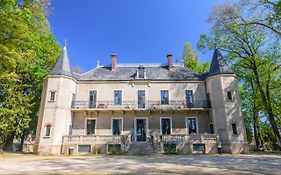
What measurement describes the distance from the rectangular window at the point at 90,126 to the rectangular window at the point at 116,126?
6.41ft

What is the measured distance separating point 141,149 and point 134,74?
8.98 meters

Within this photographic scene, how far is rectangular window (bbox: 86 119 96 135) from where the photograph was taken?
2197 centimetres

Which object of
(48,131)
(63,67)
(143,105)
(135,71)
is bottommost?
(48,131)

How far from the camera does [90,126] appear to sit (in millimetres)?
22156

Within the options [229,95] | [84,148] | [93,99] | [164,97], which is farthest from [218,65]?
[84,148]

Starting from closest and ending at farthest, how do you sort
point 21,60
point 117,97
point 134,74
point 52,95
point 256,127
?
point 21,60 < point 52,95 < point 117,97 < point 134,74 < point 256,127

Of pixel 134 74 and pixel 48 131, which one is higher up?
pixel 134 74

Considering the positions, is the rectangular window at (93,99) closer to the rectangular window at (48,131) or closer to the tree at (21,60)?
the rectangular window at (48,131)

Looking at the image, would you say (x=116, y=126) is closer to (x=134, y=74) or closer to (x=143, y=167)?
(x=134, y=74)

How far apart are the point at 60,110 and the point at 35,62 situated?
687 cm

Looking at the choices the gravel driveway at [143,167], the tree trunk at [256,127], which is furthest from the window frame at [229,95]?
the gravel driveway at [143,167]

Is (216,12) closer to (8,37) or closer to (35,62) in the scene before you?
(8,37)

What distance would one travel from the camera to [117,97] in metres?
23.2

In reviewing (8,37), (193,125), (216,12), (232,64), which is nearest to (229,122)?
(193,125)
